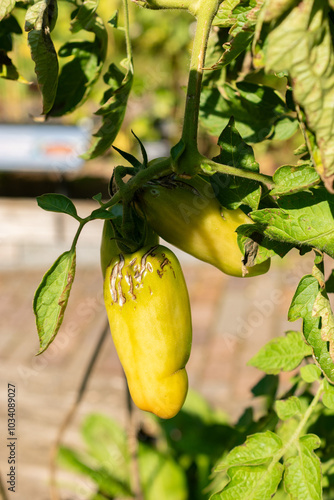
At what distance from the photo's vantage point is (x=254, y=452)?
0.51m

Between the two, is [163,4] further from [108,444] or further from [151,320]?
[108,444]

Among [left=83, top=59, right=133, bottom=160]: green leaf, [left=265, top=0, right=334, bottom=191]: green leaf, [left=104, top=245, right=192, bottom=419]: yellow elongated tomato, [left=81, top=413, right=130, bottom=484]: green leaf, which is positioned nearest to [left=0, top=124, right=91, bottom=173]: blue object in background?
[left=81, top=413, right=130, bottom=484]: green leaf

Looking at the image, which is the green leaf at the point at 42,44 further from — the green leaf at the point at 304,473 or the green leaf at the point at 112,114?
the green leaf at the point at 304,473

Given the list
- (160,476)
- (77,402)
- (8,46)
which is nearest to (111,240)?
(8,46)

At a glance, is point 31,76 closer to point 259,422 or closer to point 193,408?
point 193,408

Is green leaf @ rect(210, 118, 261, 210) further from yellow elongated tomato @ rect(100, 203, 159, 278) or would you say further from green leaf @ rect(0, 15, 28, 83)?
green leaf @ rect(0, 15, 28, 83)

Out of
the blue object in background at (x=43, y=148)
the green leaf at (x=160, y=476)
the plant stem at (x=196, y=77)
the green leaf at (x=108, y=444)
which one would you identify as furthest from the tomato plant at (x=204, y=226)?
the blue object in background at (x=43, y=148)

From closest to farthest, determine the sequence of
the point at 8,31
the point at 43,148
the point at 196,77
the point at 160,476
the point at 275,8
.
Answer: the point at 275,8 < the point at 196,77 < the point at 8,31 < the point at 160,476 < the point at 43,148

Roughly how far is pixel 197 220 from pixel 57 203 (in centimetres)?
11

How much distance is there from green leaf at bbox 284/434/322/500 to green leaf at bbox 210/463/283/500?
0.04ft

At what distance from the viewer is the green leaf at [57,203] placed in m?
0.46

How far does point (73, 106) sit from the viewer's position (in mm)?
623

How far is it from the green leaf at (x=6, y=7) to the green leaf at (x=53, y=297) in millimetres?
207

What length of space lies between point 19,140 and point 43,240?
68 cm
